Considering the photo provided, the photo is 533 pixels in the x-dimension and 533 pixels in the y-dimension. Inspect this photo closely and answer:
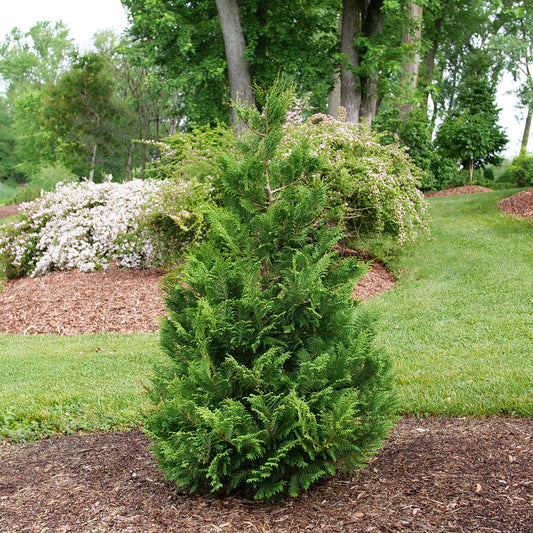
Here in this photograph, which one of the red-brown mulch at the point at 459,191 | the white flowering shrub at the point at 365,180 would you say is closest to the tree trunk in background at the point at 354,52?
the white flowering shrub at the point at 365,180

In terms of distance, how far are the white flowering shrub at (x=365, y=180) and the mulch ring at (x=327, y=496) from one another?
6287 millimetres

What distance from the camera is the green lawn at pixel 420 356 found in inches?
176

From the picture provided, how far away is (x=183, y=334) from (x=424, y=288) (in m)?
6.29

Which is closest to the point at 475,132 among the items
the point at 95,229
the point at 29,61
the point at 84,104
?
the point at 95,229

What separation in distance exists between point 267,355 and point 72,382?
359 centimetres

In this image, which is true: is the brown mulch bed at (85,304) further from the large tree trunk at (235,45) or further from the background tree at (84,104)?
the background tree at (84,104)

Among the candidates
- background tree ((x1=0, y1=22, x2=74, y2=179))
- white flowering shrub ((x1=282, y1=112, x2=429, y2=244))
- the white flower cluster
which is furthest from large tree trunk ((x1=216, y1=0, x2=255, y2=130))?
background tree ((x1=0, y1=22, x2=74, y2=179))

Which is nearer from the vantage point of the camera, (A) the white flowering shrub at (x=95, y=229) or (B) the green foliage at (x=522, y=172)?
(A) the white flowering shrub at (x=95, y=229)

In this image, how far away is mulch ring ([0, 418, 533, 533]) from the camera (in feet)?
8.48

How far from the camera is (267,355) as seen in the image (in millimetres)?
2691

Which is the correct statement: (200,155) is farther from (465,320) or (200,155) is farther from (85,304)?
(465,320)

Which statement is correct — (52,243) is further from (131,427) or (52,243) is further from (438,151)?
(438,151)

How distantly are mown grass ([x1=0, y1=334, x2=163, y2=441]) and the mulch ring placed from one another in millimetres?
492

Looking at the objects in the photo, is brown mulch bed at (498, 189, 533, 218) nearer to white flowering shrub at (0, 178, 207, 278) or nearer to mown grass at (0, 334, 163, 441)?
white flowering shrub at (0, 178, 207, 278)
